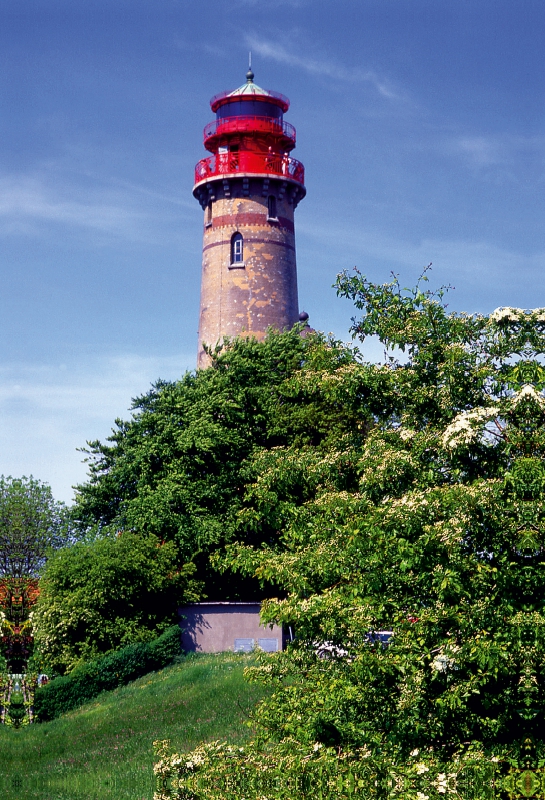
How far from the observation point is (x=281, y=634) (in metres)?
40.4

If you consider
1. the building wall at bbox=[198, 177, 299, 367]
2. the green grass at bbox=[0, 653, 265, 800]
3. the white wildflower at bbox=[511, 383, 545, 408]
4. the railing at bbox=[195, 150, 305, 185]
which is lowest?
the green grass at bbox=[0, 653, 265, 800]

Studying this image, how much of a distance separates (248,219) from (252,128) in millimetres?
5403

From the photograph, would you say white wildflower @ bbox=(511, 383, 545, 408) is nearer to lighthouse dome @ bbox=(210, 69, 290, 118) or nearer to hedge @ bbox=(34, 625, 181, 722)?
hedge @ bbox=(34, 625, 181, 722)

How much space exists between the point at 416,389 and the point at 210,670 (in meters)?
19.6

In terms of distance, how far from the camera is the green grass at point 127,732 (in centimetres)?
2202

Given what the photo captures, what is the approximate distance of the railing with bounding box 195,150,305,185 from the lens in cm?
5294

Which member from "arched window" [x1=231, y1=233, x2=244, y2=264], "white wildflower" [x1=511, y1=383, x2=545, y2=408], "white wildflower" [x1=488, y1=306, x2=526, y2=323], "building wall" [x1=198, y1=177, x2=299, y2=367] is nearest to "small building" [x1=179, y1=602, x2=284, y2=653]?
"building wall" [x1=198, y1=177, x2=299, y2=367]

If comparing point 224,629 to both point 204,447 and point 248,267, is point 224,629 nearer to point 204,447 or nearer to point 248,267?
point 204,447

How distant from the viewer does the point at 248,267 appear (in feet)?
170

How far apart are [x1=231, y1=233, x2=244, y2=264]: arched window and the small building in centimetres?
2016

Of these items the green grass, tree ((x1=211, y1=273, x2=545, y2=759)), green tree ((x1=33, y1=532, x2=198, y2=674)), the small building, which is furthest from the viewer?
the small building

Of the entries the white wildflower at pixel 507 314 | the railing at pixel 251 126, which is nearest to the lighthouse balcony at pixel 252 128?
the railing at pixel 251 126

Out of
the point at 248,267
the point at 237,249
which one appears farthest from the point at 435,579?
the point at 237,249

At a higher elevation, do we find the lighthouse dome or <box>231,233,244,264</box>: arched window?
the lighthouse dome
